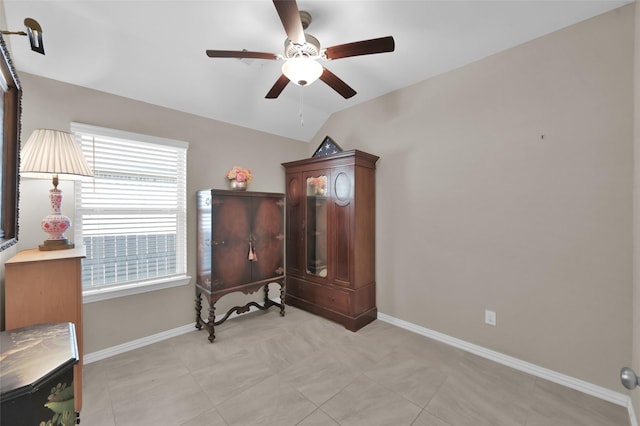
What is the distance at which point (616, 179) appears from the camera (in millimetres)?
1768

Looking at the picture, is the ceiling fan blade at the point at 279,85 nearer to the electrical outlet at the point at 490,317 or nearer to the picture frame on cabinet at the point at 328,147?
the picture frame on cabinet at the point at 328,147

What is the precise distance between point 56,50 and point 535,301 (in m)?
4.17

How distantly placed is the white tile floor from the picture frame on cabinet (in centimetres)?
231

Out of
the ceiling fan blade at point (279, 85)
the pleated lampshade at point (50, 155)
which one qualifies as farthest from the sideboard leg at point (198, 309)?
the ceiling fan blade at point (279, 85)

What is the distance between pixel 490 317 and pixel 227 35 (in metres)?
3.25

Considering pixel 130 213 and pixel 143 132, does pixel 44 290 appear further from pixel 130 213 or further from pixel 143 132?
pixel 143 132

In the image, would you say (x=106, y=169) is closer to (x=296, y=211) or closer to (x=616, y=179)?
(x=296, y=211)

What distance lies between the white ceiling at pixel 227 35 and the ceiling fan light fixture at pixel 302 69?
1.72 ft

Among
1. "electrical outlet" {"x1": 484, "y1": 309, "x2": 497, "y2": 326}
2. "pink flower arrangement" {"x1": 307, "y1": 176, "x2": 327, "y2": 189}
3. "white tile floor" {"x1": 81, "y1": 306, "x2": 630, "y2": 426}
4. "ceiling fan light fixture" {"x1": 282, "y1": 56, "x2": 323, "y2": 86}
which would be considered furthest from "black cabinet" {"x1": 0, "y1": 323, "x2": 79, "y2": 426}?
"electrical outlet" {"x1": 484, "y1": 309, "x2": 497, "y2": 326}

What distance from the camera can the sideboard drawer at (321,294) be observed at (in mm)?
2855

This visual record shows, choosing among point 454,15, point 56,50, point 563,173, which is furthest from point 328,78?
point 56,50

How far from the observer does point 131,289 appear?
7.89 feet

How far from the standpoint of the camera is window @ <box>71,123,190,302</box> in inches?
89.4

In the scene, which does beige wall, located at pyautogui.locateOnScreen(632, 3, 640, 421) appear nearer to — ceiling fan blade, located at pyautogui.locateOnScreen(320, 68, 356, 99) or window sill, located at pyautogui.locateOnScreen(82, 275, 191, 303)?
ceiling fan blade, located at pyautogui.locateOnScreen(320, 68, 356, 99)
